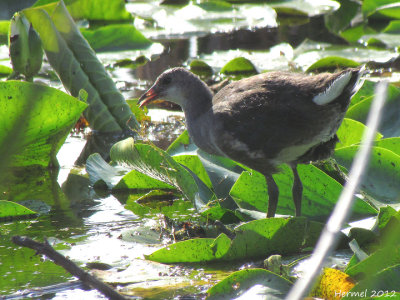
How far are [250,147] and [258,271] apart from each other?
916 millimetres

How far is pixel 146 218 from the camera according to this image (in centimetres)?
313

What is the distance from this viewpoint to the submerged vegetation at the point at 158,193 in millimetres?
2273

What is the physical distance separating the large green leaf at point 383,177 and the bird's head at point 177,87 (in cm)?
112

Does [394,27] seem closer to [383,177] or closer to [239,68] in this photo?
[239,68]

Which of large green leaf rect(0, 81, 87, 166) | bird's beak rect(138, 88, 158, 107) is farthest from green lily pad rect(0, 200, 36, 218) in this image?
bird's beak rect(138, 88, 158, 107)

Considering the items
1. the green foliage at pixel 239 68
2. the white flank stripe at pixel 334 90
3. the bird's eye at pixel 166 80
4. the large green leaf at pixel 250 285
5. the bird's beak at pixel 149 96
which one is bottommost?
the large green leaf at pixel 250 285

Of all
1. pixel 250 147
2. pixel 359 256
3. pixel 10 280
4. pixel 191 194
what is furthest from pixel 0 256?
pixel 359 256

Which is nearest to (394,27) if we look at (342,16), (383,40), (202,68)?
(383,40)

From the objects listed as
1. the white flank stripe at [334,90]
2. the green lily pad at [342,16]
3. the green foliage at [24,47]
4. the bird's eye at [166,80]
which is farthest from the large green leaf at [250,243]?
the green lily pad at [342,16]

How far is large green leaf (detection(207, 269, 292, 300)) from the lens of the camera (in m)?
1.99

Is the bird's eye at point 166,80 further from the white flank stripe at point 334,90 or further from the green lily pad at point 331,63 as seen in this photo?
the green lily pad at point 331,63

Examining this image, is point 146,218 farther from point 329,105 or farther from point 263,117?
point 329,105

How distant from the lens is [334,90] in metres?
2.56

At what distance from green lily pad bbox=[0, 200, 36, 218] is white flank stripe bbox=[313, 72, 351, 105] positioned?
1519 millimetres
